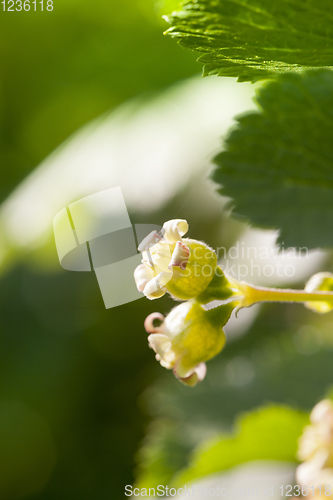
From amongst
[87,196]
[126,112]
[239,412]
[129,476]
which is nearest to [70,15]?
[126,112]

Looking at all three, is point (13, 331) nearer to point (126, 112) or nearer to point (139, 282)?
point (126, 112)

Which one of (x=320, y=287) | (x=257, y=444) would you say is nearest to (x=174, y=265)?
(x=320, y=287)

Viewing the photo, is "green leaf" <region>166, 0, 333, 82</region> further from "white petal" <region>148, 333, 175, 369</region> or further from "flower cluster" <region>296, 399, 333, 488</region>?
"flower cluster" <region>296, 399, 333, 488</region>

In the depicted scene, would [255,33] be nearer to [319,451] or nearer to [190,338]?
[190,338]

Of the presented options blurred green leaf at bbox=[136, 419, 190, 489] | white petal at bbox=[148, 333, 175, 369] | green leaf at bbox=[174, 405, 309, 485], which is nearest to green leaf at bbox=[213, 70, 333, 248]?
white petal at bbox=[148, 333, 175, 369]

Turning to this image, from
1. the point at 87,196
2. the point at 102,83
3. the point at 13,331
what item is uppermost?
the point at 102,83

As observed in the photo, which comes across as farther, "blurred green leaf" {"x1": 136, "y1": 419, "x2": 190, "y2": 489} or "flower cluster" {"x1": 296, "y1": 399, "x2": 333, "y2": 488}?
"blurred green leaf" {"x1": 136, "y1": 419, "x2": 190, "y2": 489}

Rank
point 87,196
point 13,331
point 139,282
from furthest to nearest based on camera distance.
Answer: point 13,331, point 87,196, point 139,282
